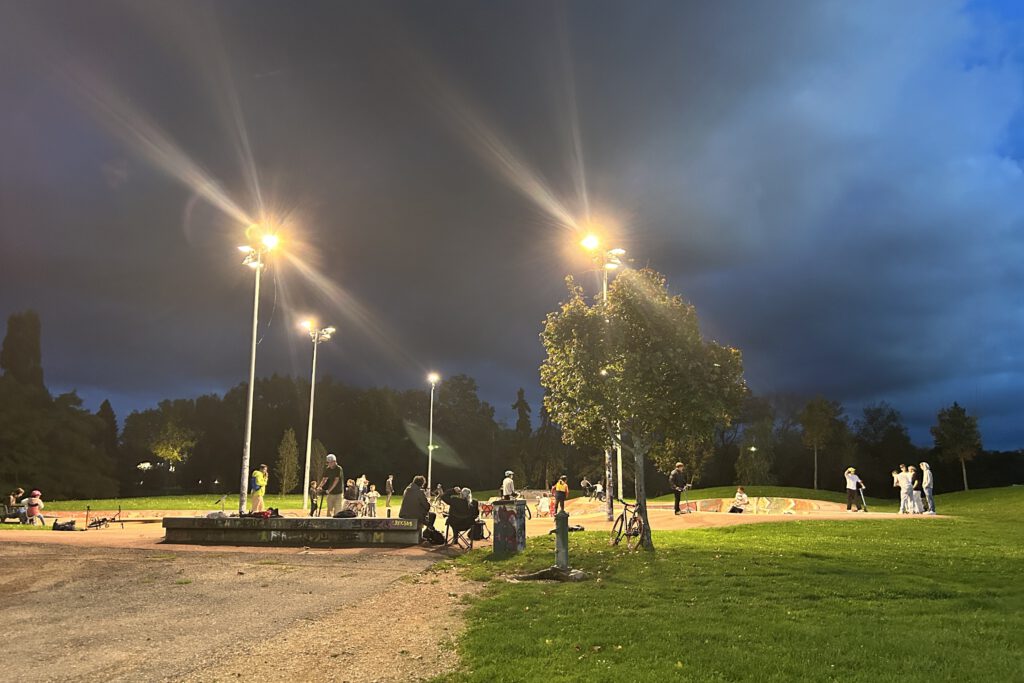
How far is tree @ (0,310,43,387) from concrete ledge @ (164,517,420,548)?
73262 millimetres

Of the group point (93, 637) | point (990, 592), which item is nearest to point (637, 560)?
point (990, 592)

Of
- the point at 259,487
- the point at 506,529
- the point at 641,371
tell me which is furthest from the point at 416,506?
the point at 259,487

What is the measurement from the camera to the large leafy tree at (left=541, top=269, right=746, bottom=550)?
13781 millimetres

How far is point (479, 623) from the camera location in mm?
7523

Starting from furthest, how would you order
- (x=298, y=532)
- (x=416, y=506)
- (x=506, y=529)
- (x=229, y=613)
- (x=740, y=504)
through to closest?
(x=740, y=504) → (x=416, y=506) → (x=298, y=532) → (x=506, y=529) → (x=229, y=613)

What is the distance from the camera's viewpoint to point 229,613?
8336 mm

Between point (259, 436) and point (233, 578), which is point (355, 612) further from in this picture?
point (259, 436)

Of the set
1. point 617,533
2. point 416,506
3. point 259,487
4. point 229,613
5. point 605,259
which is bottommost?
point 229,613

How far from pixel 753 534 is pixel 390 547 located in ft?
29.9

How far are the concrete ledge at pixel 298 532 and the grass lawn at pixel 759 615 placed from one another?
2478 mm

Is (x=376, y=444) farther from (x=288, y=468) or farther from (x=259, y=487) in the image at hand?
(x=259, y=487)

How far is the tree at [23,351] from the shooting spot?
74750 mm

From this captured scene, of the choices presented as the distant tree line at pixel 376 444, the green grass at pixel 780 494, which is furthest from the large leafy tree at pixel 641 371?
the distant tree line at pixel 376 444

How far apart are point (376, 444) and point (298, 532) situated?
70.5m
